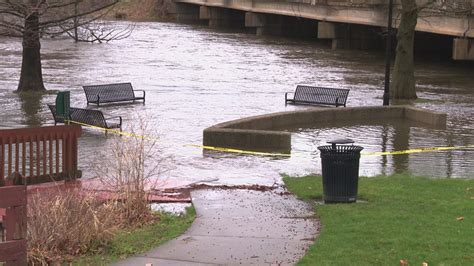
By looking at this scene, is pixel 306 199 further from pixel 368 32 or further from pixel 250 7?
pixel 250 7

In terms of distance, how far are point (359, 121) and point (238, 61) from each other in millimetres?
26678

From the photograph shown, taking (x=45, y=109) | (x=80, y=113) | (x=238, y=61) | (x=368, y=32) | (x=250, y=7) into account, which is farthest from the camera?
(x=250, y=7)

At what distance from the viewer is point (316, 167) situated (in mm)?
16906

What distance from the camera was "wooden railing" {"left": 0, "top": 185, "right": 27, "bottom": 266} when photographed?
25.3 feet

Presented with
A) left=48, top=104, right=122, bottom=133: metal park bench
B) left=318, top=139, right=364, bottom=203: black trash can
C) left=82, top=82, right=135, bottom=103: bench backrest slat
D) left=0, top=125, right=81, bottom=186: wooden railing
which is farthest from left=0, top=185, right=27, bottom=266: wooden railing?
left=82, top=82, right=135, bottom=103: bench backrest slat

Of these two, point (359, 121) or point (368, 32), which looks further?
point (368, 32)

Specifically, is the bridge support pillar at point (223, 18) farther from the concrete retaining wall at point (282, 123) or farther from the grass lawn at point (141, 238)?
the grass lawn at point (141, 238)

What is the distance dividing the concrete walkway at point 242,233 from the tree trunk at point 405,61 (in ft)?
60.2

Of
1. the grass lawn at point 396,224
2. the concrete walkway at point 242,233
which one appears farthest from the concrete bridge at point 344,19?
the concrete walkway at point 242,233

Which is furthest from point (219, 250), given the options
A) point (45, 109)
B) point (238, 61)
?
point (238, 61)

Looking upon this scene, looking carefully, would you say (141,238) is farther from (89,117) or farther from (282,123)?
(282,123)

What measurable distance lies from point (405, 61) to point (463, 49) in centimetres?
1228

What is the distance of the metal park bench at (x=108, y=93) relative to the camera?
28.2m

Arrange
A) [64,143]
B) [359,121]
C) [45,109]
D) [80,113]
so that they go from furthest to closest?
[45,109]
[359,121]
[80,113]
[64,143]
